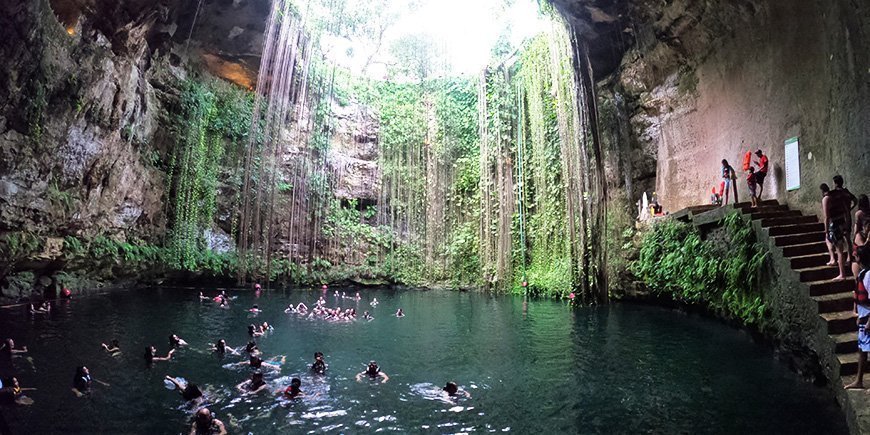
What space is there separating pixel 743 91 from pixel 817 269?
17.4 feet

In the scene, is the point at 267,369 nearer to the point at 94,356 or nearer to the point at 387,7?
the point at 94,356

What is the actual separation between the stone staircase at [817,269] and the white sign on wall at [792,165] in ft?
1.32

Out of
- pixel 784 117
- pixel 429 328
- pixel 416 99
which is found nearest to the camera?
pixel 784 117

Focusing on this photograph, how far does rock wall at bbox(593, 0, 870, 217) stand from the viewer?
630cm

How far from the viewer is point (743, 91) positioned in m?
9.73

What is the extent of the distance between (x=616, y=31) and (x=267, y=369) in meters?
12.0

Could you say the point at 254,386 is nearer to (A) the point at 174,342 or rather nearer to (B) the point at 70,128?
(A) the point at 174,342

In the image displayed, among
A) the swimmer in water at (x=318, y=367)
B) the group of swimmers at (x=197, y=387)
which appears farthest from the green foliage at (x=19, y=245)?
the swimmer in water at (x=318, y=367)

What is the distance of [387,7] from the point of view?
2445 centimetres

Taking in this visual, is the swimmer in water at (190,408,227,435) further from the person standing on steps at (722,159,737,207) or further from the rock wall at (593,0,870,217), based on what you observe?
the person standing on steps at (722,159,737,207)

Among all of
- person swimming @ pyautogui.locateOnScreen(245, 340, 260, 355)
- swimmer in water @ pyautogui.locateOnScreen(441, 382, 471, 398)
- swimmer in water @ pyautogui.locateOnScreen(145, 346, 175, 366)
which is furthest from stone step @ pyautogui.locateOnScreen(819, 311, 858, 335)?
swimmer in water @ pyautogui.locateOnScreen(145, 346, 175, 366)

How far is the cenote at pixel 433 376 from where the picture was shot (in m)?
4.73

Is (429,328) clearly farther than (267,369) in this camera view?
Yes

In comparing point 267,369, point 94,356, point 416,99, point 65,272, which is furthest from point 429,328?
point 416,99
